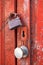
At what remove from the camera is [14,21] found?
121 cm

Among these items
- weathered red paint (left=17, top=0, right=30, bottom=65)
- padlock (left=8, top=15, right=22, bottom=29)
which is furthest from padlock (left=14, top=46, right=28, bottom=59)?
padlock (left=8, top=15, right=22, bottom=29)

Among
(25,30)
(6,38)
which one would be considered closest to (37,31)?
(25,30)

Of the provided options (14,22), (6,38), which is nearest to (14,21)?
(14,22)

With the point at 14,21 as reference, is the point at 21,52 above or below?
below

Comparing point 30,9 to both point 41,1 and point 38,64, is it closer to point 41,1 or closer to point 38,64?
point 41,1

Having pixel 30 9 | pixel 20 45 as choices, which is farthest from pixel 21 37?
pixel 30 9

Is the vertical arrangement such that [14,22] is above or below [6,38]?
above

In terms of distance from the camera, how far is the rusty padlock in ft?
3.91

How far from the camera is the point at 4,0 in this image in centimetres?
126

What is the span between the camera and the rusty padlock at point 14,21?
119 centimetres

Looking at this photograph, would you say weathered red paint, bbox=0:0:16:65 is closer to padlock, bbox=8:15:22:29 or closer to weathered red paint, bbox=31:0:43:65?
padlock, bbox=8:15:22:29

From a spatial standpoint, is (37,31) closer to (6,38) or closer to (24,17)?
(24,17)

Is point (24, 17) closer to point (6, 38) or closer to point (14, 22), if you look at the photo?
point (14, 22)

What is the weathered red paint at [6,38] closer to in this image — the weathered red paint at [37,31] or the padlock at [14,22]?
the padlock at [14,22]
